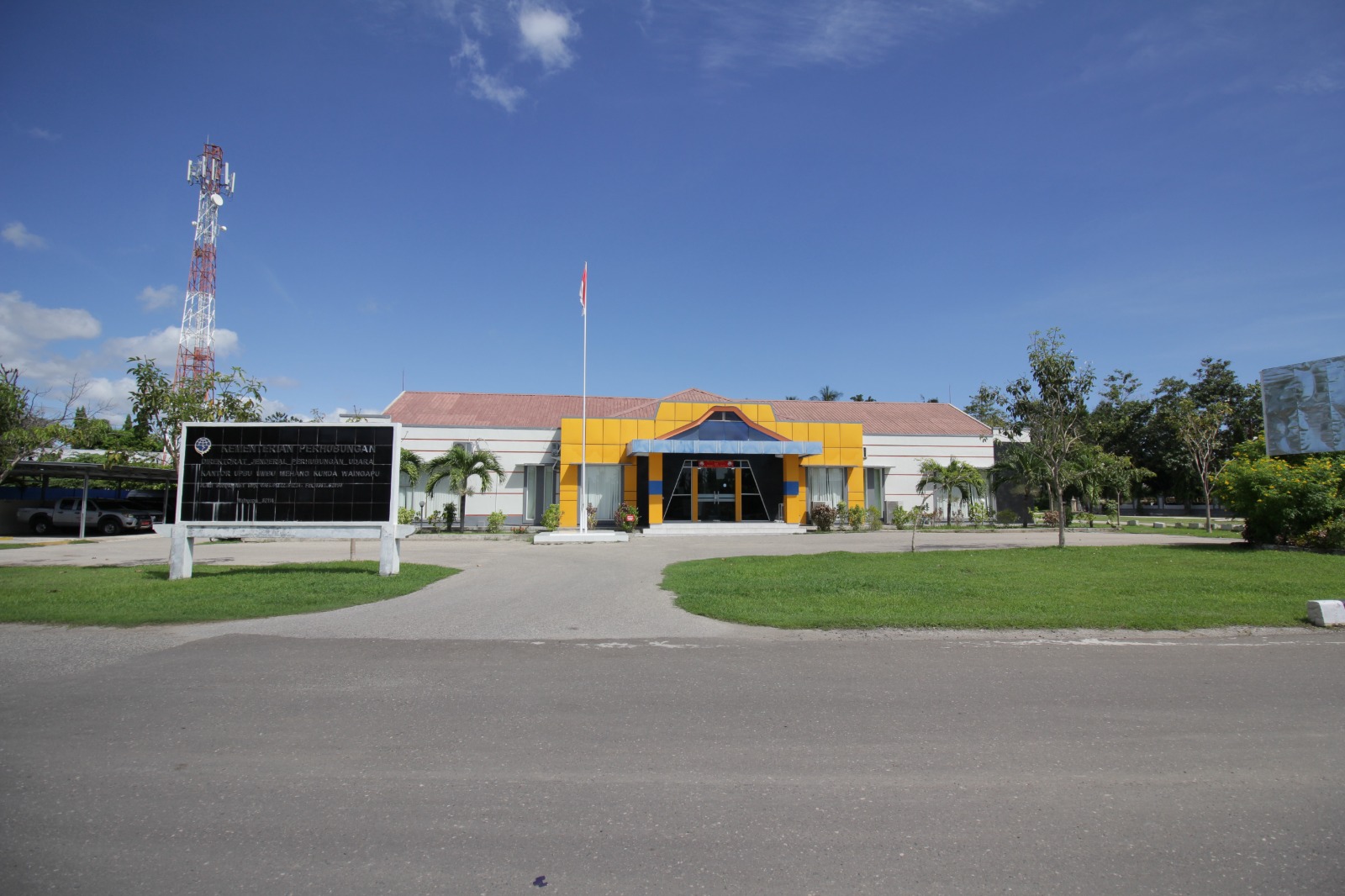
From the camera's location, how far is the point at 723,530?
29531 mm

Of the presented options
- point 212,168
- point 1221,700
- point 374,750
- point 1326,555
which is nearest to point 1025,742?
point 1221,700

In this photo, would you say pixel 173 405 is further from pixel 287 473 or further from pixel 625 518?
pixel 625 518

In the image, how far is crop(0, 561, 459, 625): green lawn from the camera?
32.6 feet

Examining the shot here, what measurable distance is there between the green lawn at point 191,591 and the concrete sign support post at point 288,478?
0.92 m

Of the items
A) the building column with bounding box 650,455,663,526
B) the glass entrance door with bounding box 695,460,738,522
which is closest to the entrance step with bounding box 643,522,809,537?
the building column with bounding box 650,455,663,526

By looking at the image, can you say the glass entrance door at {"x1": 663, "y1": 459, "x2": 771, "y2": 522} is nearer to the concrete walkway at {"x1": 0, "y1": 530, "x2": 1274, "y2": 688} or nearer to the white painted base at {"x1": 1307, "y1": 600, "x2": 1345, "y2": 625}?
the concrete walkway at {"x1": 0, "y1": 530, "x2": 1274, "y2": 688}

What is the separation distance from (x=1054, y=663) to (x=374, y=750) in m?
6.56

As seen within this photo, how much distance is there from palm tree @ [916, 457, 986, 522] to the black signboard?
27737 mm

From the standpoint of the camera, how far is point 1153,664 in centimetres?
747

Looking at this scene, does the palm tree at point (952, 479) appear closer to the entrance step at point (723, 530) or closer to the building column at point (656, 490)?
the entrance step at point (723, 530)

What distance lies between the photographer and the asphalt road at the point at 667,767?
3426 mm

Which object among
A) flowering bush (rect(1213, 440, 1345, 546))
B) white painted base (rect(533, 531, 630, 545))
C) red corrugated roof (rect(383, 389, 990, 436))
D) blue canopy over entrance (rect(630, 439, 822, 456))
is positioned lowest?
white painted base (rect(533, 531, 630, 545))

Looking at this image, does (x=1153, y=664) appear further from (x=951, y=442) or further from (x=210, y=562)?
(x=951, y=442)

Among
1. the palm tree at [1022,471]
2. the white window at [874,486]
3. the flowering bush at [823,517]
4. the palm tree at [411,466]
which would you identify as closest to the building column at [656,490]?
the flowering bush at [823,517]
